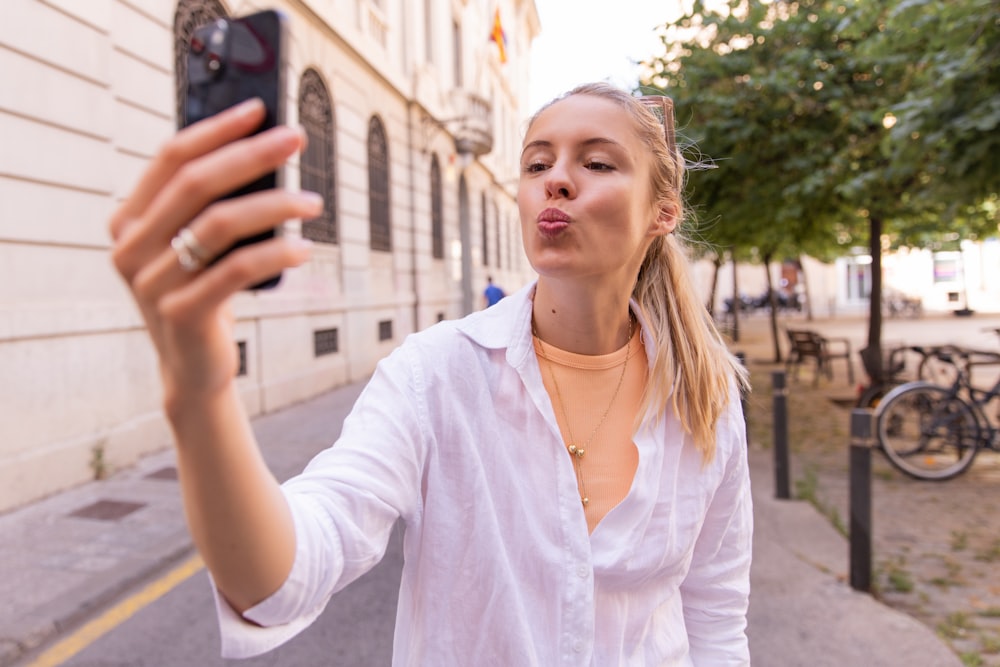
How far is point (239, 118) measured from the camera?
632mm

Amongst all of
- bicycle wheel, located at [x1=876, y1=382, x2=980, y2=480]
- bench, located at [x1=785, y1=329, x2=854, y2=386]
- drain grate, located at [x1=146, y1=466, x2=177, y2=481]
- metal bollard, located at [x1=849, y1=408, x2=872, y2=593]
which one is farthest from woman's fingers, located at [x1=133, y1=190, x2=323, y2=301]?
bench, located at [x1=785, y1=329, x2=854, y2=386]

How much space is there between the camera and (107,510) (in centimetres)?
585

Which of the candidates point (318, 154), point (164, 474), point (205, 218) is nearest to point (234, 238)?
point (205, 218)

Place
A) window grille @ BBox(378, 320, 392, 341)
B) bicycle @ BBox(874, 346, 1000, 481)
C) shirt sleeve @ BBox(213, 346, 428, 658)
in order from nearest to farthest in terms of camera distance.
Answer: shirt sleeve @ BBox(213, 346, 428, 658)
bicycle @ BBox(874, 346, 1000, 481)
window grille @ BBox(378, 320, 392, 341)

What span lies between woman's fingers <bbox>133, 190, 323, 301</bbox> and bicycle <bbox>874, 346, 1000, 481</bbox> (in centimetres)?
729

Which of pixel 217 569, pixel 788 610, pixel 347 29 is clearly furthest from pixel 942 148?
pixel 347 29

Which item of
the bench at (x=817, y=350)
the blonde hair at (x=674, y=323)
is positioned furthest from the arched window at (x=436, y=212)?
the blonde hair at (x=674, y=323)

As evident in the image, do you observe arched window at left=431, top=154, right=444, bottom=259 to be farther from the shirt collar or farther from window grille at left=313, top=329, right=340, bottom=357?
the shirt collar

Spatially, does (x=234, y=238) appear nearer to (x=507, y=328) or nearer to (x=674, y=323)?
(x=507, y=328)

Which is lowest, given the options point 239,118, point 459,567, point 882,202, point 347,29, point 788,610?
point 788,610

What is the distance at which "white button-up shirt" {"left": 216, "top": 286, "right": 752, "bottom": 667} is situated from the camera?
4.60 feet

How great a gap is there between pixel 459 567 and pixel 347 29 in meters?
13.3

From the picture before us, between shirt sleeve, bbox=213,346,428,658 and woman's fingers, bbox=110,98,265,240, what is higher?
woman's fingers, bbox=110,98,265,240

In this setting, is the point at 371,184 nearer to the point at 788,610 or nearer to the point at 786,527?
the point at 786,527
